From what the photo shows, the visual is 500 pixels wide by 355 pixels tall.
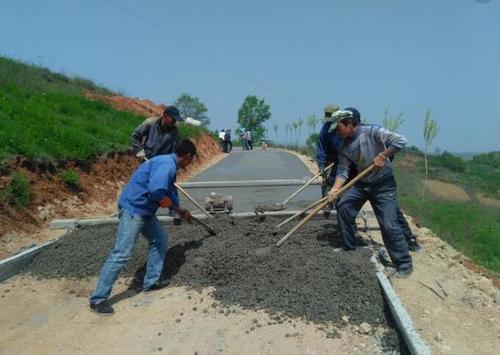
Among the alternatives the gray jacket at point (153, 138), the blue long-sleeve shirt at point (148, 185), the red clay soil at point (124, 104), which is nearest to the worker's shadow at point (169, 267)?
the blue long-sleeve shirt at point (148, 185)

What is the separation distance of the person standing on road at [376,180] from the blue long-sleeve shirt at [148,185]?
181cm

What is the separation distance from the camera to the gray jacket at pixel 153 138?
6.39 metres

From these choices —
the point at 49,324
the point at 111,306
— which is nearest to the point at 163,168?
the point at 111,306

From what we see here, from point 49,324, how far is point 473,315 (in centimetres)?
391

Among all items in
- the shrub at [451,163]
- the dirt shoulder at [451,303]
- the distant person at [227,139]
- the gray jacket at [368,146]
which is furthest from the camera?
the shrub at [451,163]

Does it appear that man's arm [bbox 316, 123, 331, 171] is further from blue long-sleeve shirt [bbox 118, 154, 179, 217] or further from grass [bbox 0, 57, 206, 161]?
grass [bbox 0, 57, 206, 161]

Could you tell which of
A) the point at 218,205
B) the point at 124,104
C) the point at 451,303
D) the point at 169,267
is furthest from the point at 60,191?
the point at 124,104

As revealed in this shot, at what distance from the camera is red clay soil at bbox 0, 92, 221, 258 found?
670cm

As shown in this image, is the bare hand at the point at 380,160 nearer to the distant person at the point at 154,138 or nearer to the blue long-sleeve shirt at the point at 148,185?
the blue long-sleeve shirt at the point at 148,185

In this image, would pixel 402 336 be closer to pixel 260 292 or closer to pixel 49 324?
pixel 260 292

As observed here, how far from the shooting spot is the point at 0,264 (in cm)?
503

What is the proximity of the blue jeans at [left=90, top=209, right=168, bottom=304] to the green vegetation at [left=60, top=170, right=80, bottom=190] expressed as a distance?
4398 mm

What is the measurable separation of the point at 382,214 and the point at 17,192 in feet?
17.6

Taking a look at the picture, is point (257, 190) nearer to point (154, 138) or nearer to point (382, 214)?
point (154, 138)
